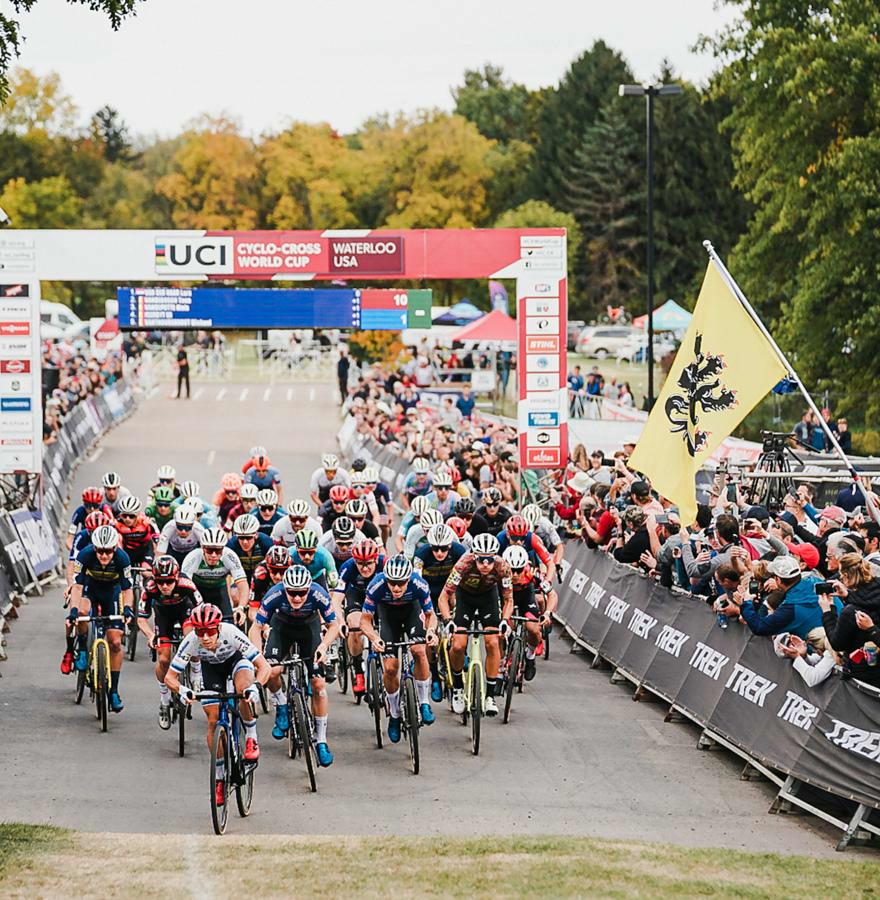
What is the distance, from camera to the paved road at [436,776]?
11.3 meters

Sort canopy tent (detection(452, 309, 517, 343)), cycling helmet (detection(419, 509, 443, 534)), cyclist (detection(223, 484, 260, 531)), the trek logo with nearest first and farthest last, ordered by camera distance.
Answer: cycling helmet (detection(419, 509, 443, 534))
cyclist (detection(223, 484, 260, 531))
the trek logo
canopy tent (detection(452, 309, 517, 343))

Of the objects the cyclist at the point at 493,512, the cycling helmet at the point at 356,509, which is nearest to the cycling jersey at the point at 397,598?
the cycling helmet at the point at 356,509

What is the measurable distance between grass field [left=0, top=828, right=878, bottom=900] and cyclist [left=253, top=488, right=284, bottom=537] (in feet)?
23.3

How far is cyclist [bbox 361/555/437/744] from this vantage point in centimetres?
1316

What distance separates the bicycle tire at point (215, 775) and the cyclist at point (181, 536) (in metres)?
5.03

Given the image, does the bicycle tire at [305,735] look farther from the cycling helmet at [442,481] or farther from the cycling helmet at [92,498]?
the cycling helmet at [442,481]

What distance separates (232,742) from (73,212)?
8147cm

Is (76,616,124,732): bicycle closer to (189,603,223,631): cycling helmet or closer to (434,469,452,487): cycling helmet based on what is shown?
(189,603,223,631): cycling helmet

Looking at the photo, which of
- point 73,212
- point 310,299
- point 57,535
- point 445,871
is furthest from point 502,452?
point 73,212

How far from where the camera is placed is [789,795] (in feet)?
38.0

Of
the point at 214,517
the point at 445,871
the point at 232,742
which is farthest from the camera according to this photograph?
the point at 214,517

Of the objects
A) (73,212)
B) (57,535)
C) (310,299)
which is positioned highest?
(73,212)

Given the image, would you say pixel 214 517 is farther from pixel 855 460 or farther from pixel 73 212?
pixel 73 212

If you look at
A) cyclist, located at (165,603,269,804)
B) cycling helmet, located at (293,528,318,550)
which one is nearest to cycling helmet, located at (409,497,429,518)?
cycling helmet, located at (293,528,318,550)
